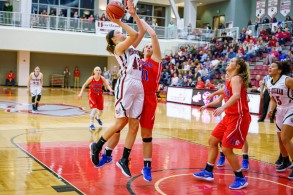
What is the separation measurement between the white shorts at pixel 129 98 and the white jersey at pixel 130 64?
0.23 ft

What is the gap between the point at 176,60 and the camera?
28094mm

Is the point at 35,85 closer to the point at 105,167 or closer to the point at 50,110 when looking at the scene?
the point at 50,110

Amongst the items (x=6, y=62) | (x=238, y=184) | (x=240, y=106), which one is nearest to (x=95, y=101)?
(x=240, y=106)

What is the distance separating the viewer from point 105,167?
661cm

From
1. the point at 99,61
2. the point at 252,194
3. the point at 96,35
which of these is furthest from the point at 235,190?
the point at 99,61

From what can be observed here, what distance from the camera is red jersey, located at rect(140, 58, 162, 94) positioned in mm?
5723

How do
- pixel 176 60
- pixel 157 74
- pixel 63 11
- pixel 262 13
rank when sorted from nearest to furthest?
1. pixel 157 74
2. pixel 176 60
3. pixel 262 13
4. pixel 63 11

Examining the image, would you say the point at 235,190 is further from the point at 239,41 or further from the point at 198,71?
the point at 239,41

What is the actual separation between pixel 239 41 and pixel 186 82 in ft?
19.4

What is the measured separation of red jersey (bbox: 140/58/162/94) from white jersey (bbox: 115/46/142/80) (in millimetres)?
154

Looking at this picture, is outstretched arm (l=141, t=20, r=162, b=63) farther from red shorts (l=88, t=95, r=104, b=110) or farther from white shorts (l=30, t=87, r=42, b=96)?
white shorts (l=30, t=87, r=42, b=96)

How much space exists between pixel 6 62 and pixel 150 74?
29.1m

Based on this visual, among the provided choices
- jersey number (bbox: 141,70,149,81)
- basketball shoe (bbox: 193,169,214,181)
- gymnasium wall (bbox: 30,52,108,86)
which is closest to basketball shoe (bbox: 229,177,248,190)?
basketball shoe (bbox: 193,169,214,181)

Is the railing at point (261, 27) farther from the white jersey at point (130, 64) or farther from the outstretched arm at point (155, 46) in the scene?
the white jersey at point (130, 64)
